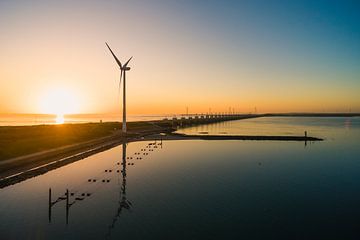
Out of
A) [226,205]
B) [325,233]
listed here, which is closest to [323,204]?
[325,233]

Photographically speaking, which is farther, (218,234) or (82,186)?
(82,186)

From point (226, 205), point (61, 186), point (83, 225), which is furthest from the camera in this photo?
point (61, 186)

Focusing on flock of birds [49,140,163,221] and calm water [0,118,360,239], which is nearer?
calm water [0,118,360,239]

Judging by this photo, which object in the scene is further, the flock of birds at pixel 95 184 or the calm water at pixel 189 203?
the flock of birds at pixel 95 184

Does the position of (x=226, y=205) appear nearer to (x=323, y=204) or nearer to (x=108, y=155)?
(x=323, y=204)

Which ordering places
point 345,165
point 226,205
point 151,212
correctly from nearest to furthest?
point 151,212, point 226,205, point 345,165

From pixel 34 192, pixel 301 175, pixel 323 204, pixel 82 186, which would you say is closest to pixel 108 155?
pixel 82 186

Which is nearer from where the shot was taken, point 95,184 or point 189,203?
point 189,203
